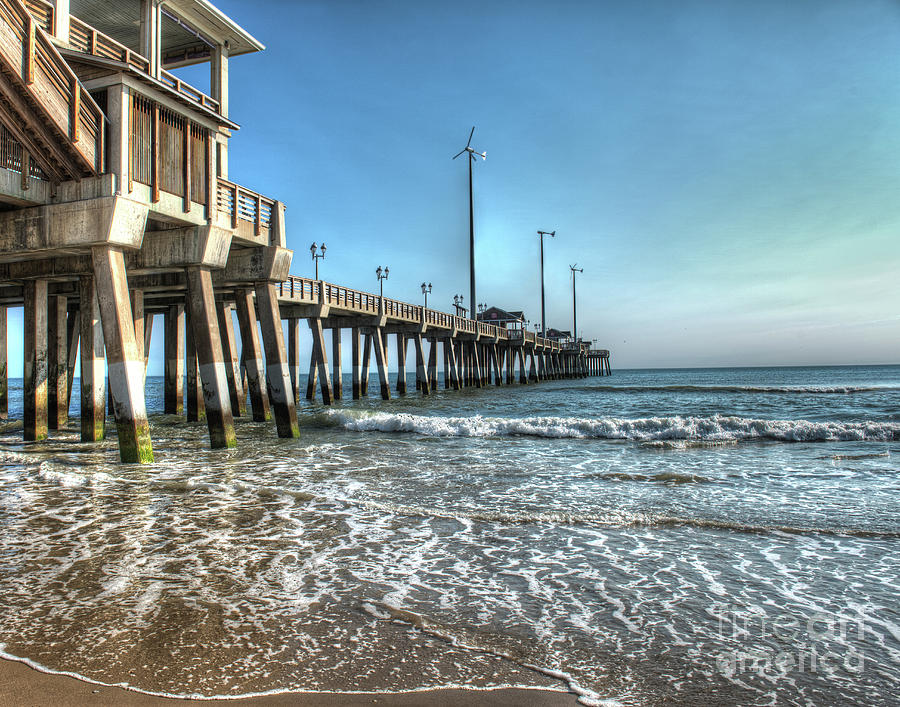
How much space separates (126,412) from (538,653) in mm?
9411

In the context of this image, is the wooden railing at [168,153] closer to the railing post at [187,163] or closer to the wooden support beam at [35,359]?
the railing post at [187,163]

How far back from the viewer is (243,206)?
13.4 metres

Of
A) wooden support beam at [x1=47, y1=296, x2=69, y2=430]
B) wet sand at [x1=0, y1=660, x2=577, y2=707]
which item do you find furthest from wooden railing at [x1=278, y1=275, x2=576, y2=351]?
wet sand at [x1=0, y1=660, x2=577, y2=707]

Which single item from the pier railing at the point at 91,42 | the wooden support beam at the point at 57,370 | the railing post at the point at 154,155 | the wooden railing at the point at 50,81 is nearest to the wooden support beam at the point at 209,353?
the railing post at the point at 154,155

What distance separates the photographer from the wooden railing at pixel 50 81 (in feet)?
28.5

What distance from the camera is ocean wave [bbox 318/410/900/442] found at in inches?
614

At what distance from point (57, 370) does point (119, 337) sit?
742 cm

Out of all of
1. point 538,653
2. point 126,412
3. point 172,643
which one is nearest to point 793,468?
A: point 538,653

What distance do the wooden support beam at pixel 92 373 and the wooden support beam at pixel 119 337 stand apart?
4112 mm

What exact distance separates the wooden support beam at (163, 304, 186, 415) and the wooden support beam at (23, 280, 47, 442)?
6671 millimetres

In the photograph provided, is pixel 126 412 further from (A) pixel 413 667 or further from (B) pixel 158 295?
(B) pixel 158 295

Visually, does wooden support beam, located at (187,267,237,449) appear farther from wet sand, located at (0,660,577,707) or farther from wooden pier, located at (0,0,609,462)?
wet sand, located at (0,660,577,707)

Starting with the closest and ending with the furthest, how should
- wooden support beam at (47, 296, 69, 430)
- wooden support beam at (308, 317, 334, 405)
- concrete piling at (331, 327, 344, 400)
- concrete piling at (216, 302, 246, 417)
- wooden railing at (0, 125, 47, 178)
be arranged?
wooden railing at (0, 125, 47, 178) → wooden support beam at (47, 296, 69, 430) → concrete piling at (216, 302, 246, 417) → wooden support beam at (308, 317, 334, 405) → concrete piling at (331, 327, 344, 400)

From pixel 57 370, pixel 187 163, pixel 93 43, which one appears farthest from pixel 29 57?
pixel 57 370
